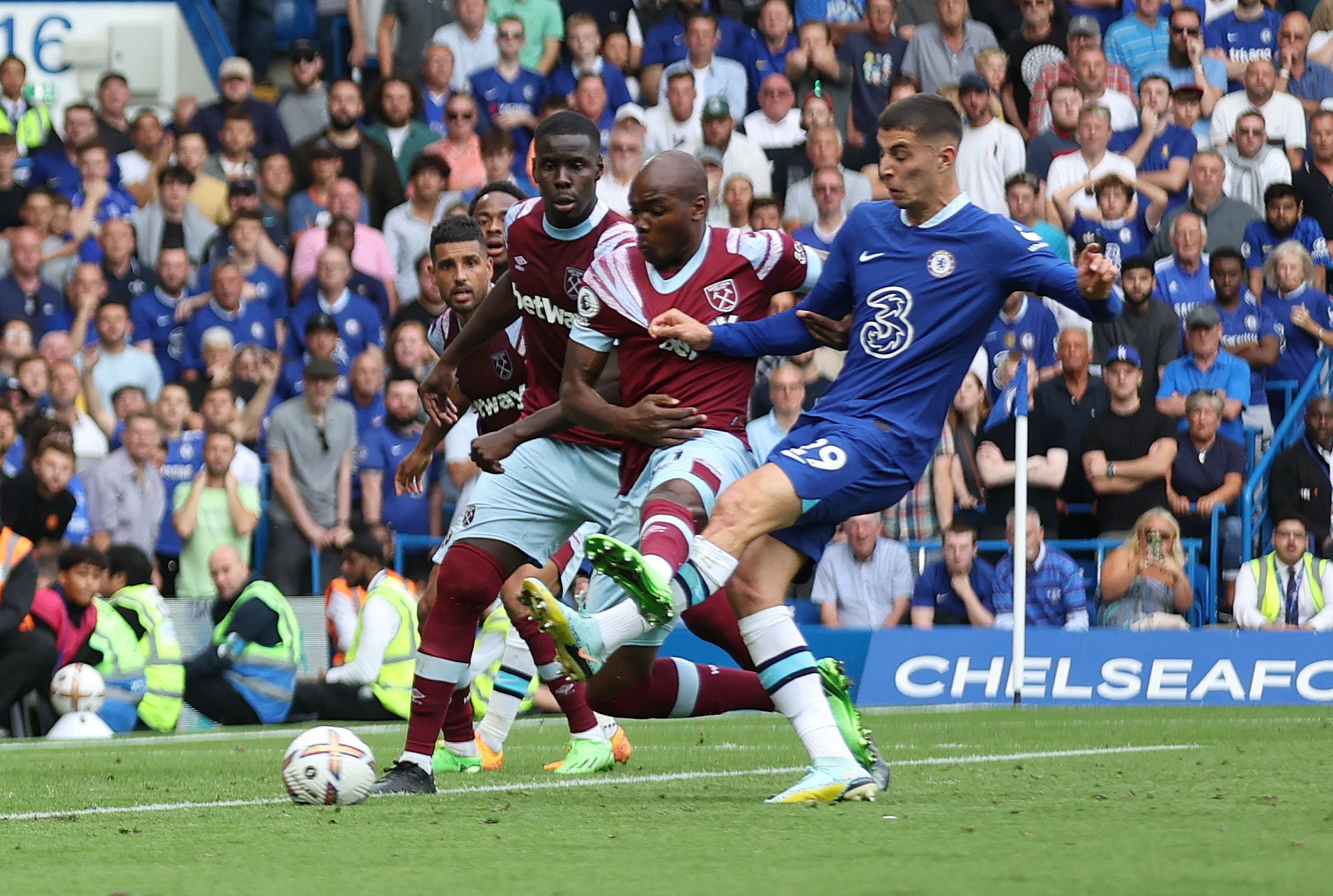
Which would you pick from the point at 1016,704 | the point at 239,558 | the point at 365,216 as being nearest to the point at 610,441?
the point at 1016,704

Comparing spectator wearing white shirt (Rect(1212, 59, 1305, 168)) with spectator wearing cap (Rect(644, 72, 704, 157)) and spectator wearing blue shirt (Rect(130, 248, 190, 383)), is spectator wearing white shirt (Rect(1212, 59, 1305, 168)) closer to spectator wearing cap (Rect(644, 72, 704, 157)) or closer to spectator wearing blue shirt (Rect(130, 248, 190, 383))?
spectator wearing cap (Rect(644, 72, 704, 157))

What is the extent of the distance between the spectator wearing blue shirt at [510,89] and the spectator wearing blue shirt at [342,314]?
2.56 m

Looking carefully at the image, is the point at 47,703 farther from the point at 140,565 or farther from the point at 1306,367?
the point at 1306,367

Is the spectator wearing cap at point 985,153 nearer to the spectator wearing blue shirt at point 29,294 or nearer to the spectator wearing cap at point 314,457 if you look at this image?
the spectator wearing cap at point 314,457

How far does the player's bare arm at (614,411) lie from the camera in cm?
668

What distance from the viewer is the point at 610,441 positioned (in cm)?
765

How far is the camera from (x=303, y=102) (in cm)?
1819

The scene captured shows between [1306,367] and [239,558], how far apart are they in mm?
7714

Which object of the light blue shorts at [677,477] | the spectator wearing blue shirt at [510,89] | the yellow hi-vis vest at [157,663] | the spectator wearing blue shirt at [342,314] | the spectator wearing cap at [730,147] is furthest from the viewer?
the spectator wearing blue shirt at [510,89]

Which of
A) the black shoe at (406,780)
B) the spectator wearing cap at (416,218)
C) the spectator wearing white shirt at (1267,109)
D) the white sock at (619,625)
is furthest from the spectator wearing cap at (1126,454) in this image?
the white sock at (619,625)

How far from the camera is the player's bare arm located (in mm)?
6676

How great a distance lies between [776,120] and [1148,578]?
5905 mm

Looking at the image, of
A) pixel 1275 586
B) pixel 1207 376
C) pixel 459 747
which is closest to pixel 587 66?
pixel 1207 376

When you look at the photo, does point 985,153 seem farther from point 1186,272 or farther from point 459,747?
point 459,747
